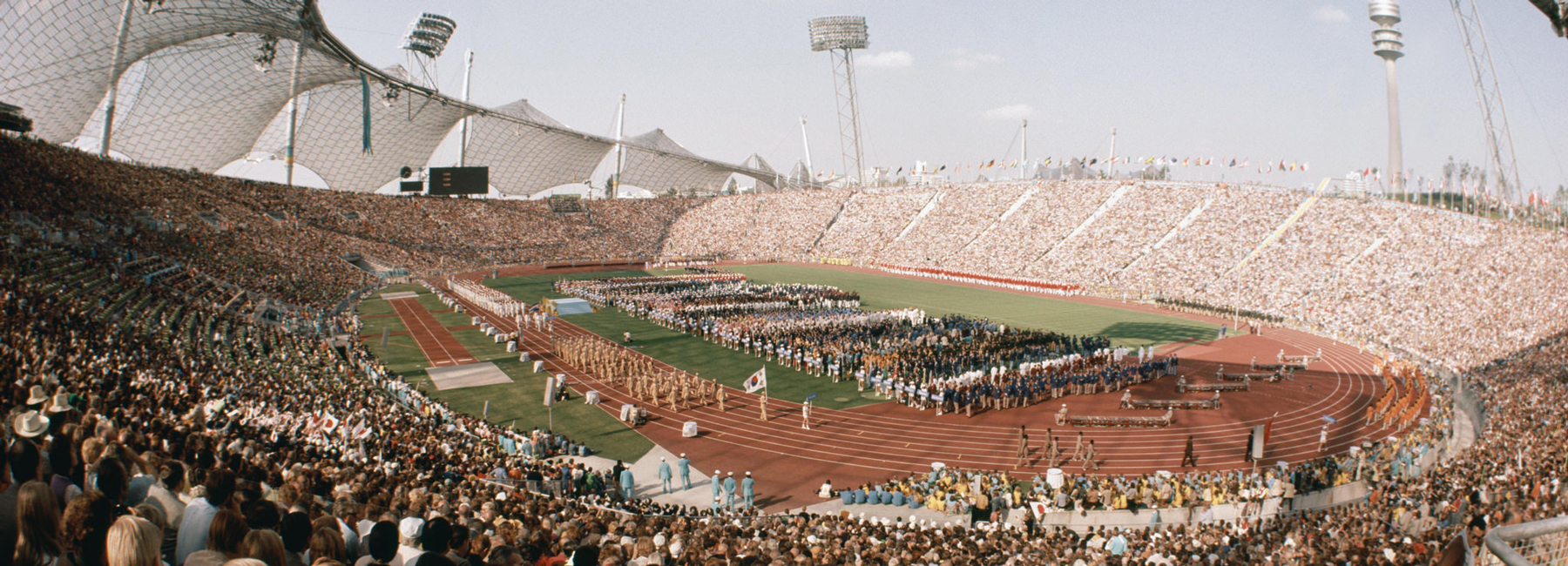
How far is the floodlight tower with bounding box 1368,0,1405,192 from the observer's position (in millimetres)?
64062

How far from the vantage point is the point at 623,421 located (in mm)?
19594

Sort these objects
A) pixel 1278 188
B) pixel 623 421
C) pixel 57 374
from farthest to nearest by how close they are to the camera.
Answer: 1. pixel 1278 188
2. pixel 623 421
3. pixel 57 374

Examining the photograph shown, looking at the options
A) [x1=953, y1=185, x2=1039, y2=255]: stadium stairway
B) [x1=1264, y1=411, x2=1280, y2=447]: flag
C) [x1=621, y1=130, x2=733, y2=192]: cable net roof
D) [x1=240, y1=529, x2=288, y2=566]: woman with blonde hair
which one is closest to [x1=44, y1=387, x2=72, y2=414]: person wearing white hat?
[x1=240, y1=529, x2=288, y2=566]: woman with blonde hair

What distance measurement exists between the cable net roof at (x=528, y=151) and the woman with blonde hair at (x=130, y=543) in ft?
260

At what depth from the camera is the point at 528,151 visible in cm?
9069

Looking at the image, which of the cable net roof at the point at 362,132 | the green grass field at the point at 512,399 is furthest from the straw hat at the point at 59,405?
the cable net roof at the point at 362,132

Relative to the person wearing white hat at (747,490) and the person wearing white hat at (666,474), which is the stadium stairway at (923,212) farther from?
the person wearing white hat at (747,490)

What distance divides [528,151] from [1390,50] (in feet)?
278

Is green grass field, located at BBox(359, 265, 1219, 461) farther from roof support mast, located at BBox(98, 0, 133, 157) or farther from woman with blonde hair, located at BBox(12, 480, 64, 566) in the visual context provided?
roof support mast, located at BBox(98, 0, 133, 157)

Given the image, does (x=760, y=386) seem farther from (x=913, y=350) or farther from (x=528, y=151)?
(x=528, y=151)

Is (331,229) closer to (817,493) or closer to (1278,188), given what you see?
(817,493)

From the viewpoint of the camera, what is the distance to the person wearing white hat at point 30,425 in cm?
557

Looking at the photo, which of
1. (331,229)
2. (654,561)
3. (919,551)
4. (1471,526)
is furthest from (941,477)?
(331,229)

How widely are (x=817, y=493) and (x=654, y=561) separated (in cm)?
997
